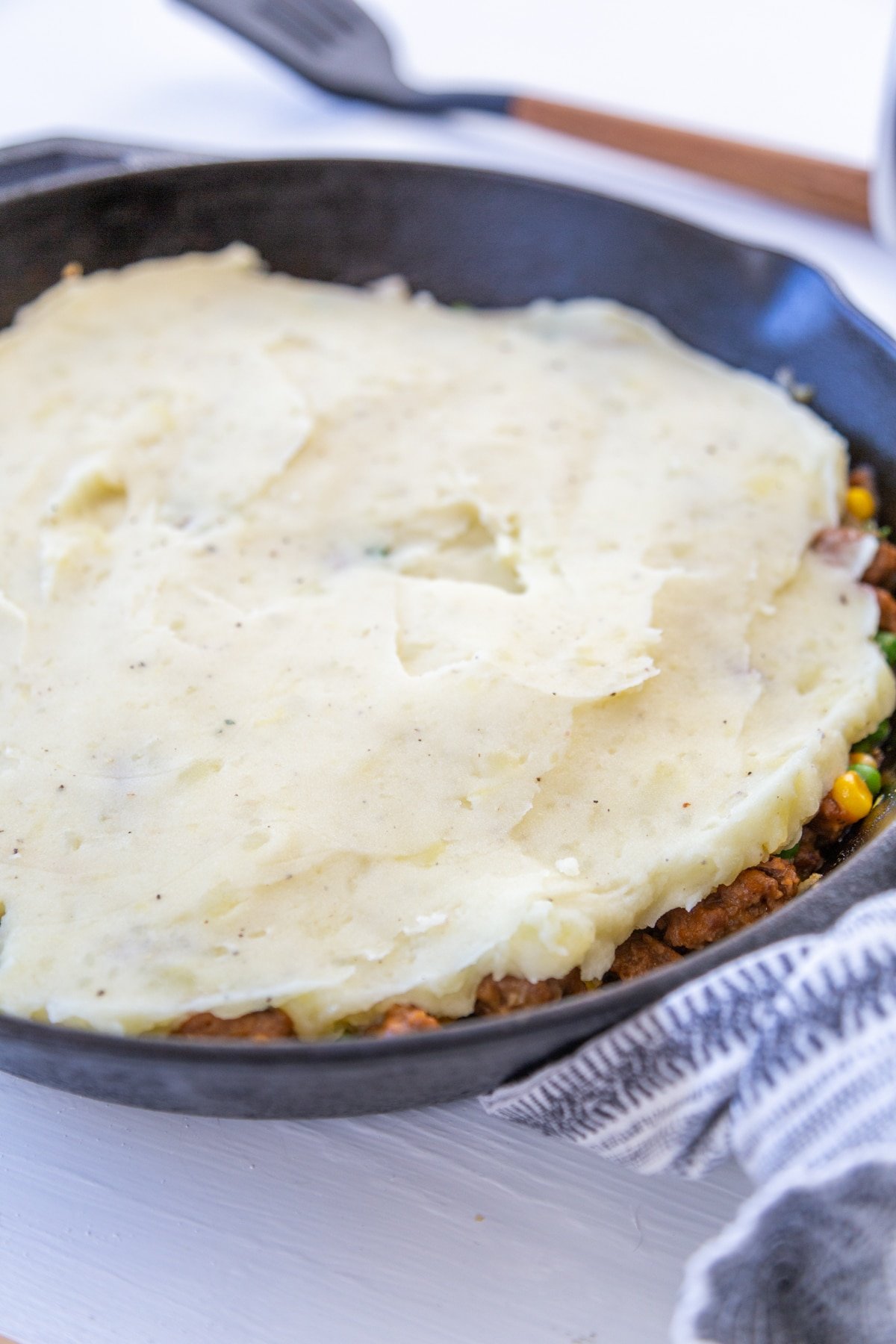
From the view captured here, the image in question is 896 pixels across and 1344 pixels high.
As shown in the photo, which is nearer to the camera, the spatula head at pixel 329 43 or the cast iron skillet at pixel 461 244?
the cast iron skillet at pixel 461 244

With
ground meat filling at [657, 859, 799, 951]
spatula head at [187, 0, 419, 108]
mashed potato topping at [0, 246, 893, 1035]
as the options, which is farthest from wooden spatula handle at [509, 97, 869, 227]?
ground meat filling at [657, 859, 799, 951]

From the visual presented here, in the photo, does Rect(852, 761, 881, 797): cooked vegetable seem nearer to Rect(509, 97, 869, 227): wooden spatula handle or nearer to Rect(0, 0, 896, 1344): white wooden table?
Rect(0, 0, 896, 1344): white wooden table

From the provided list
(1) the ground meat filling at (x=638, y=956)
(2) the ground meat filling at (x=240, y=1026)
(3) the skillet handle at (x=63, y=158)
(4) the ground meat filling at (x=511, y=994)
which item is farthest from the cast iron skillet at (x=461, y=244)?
(2) the ground meat filling at (x=240, y=1026)

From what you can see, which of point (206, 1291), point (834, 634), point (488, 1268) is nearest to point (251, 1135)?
point (206, 1291)

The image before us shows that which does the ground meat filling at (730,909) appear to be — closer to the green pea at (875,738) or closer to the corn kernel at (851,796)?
the corn kernel at (851,796)

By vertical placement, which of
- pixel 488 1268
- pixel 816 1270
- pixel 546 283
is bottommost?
pixel 488 1268

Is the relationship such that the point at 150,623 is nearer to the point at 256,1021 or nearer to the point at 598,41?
the point at 256,1021
